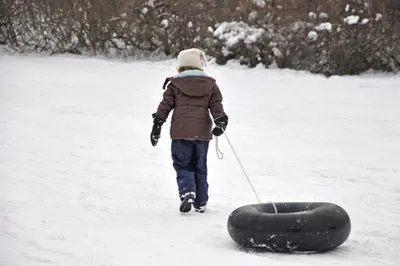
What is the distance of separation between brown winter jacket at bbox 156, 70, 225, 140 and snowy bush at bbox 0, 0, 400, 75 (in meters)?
8.34

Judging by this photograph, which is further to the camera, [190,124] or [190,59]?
[190,59]

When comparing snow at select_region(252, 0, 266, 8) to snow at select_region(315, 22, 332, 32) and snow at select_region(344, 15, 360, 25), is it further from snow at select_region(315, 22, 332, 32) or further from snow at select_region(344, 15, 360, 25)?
snow at select_region(344, 15, 360, 25)

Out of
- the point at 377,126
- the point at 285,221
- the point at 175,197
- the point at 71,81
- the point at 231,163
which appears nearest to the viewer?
the point at 285,221

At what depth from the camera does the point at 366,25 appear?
1423 cm

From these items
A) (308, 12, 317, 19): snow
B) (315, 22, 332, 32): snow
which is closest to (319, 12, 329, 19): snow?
(308, 12, 317, 19): snow

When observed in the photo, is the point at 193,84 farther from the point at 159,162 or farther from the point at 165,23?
the point at 165,23

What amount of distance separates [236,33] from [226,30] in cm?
23

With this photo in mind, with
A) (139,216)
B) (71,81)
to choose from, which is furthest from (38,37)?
(139,216)

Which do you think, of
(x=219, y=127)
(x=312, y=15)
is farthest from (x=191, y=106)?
(x=312, y=15)

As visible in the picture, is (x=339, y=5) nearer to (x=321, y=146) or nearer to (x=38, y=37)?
(x=321, y=146)

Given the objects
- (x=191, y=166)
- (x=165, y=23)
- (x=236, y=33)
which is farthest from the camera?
(x=165, y=23)

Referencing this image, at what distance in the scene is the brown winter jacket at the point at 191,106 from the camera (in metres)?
6.21

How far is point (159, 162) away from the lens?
8.63 metres

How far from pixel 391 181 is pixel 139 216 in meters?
3.19
